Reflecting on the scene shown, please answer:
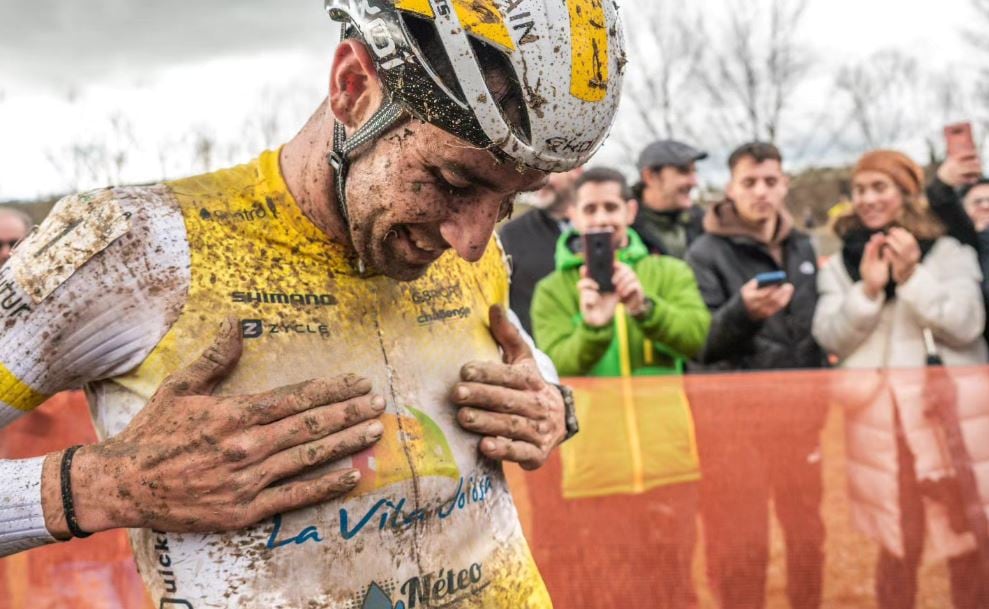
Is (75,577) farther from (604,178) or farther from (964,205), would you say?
(964,205)

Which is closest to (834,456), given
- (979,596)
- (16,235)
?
(979,596)

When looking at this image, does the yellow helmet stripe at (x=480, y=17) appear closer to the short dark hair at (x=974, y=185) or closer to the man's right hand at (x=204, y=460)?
the man's right hand at (x=204, y=460)

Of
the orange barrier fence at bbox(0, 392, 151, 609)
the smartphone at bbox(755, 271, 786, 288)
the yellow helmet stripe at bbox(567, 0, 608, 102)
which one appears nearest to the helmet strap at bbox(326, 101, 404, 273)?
the yellow helmet stripe at bbox(567, 0, 608, 102)

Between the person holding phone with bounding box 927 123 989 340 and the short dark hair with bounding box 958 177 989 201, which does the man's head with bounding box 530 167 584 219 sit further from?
the short dark hair with bounding box 958 177 989 201

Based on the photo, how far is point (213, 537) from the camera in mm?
1744

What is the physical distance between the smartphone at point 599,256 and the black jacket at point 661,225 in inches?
64.2

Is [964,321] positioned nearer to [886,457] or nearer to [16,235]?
[886,457]

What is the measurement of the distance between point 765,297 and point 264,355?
335 centimetres

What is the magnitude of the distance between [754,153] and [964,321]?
1525mm

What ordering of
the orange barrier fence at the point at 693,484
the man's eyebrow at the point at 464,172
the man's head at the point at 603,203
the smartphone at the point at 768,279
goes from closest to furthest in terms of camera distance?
the man's eyebrow at the point at 464,172
the orange barrier fence at the point at 693,484
the smartphone at the point at 768,279
the man's head at the point at 603,203

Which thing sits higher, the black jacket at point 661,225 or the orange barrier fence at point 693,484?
the black jacket at point 661,225

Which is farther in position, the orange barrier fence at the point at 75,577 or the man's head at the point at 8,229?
the man's head at the point at 8,229

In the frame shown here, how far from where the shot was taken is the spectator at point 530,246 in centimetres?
586

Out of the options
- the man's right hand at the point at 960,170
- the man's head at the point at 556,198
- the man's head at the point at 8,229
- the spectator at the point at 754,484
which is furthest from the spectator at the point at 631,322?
the man's head at the point at 8,229
